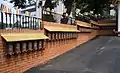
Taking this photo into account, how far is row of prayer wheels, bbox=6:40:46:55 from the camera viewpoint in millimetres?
9141

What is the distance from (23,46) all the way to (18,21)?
892 mm

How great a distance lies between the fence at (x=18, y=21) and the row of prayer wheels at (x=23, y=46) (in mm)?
577

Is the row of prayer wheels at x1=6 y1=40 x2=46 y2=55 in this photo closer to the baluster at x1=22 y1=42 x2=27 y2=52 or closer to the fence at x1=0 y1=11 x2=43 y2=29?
the baluster at x1=22 y1=42 x2=27 y2=52

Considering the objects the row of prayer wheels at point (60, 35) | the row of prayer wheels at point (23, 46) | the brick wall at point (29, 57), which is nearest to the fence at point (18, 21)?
the brick wall at point (29, 57)

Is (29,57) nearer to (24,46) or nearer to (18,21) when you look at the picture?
(24,46)

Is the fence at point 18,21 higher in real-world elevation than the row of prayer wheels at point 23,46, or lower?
higher

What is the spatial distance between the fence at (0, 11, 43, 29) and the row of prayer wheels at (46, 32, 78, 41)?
1.09 metres

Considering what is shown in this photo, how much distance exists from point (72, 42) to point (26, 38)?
827cm

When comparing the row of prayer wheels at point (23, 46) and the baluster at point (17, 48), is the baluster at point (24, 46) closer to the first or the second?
the row of prayer wheels at point (23, 46)

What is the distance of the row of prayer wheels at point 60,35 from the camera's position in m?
13.7

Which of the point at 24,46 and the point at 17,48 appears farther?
the point at 24,46

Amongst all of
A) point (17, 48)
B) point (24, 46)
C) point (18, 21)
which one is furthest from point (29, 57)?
point (18, 21)

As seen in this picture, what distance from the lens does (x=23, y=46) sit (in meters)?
10.2

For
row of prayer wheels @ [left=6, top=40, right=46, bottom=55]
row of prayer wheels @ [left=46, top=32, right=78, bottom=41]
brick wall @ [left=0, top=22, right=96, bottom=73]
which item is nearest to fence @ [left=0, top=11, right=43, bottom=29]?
brick wall @ [left=0, top=22, right=96, bottom=73]
